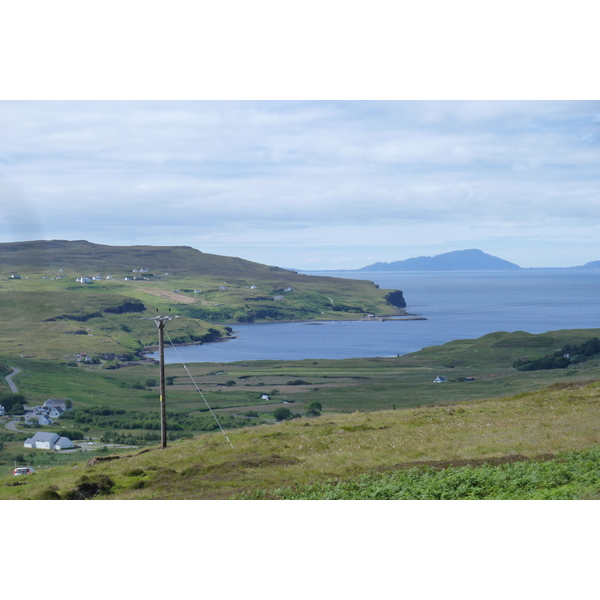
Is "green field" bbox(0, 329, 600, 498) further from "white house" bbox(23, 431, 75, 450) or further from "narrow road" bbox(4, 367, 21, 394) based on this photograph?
"narrow road" bbox(4, 367, 21, 394)

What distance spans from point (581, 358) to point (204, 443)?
10466 cm

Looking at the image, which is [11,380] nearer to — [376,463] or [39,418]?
[39,418]

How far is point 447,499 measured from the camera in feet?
50.9

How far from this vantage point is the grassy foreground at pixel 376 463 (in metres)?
16.4

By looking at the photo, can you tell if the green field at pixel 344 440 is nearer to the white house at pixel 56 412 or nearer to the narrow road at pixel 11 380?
the white house at pixel 56 412

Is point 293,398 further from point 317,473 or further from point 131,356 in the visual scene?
point 131,356

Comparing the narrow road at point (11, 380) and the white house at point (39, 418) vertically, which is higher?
the narrow road at point (11, 380)

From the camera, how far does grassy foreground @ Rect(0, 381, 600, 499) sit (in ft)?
53.9

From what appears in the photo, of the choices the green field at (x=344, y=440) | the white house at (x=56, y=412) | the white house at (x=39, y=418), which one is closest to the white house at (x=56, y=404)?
the white house at (x=56, y=412)

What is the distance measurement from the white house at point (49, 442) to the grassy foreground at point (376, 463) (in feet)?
139

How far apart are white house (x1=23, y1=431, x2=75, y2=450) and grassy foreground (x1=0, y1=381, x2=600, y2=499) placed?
42.5 m

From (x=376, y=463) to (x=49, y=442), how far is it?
59.1 m

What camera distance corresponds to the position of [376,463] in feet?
68.0

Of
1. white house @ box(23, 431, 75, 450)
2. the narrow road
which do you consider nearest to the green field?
white house @ box(23, 431, 75, 450)
